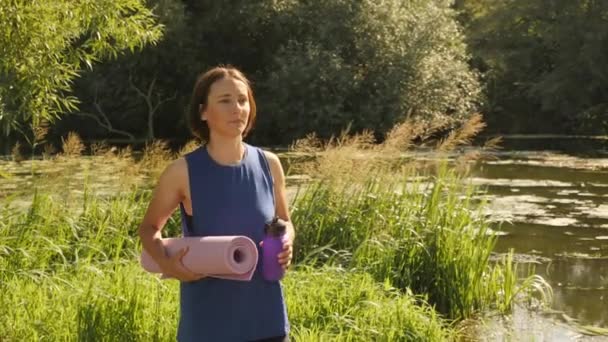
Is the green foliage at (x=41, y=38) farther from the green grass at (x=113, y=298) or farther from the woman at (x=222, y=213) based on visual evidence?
the woman at (x=222, y=213)

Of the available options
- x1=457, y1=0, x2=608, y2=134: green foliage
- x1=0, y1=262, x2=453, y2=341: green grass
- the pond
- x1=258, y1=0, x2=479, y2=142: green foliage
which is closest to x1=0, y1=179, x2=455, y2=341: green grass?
x1=0, y1=262, x2=453, y2=341: green grass

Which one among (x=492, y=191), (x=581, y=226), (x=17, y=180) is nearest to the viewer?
(x=581, y=226)

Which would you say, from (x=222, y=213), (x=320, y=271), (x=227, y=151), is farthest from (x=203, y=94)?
(x=320, y=271)

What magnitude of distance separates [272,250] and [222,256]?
17 centimetres

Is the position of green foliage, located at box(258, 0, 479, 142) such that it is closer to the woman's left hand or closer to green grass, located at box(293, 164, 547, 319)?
green grass, located at box(293, 164, 547, 319)

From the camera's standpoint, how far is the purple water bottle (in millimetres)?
2484

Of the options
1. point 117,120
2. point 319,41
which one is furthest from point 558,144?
point 117,120

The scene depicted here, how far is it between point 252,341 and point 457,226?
4.17 m

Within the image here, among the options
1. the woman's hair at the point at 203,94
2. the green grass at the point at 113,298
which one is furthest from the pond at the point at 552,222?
the woman's hair at the point at 203,94

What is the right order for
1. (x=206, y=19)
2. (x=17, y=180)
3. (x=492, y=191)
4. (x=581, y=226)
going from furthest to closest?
(x=206, y=19)
(x=492, y=191)
(x=17, y=180)
(x=581, y=226)

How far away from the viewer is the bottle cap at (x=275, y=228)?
8.22 ft

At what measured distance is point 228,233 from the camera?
249 centimetres

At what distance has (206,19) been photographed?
24922mm

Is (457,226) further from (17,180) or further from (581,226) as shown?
(17,180)
